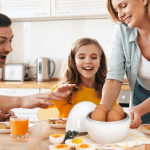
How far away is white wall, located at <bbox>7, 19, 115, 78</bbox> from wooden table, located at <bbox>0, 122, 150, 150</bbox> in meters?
2.04

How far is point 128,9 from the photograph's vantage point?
3.67 feet

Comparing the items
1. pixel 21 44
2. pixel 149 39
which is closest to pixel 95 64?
pixel 149 39

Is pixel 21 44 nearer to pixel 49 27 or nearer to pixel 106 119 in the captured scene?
pixel 49 27

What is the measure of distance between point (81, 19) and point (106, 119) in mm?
2412

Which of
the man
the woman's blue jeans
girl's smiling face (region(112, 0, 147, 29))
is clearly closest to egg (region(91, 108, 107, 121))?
the man

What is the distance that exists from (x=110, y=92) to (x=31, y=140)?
573 mm

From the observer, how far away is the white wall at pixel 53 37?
2.96m

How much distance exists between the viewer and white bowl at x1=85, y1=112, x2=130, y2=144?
74 centimetres

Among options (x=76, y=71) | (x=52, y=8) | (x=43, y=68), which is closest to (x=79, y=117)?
(x=76, y=71)

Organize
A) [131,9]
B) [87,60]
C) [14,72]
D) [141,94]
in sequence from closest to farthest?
[131,9] < [141,94] < [87,60] < [14,72]

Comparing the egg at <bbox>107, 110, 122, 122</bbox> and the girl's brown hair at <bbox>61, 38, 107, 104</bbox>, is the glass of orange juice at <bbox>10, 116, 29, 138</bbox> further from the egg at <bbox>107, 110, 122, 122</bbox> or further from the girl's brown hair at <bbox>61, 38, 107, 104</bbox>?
the girl's brown hair at <bbox>61, 38, 107, 104</bbox>

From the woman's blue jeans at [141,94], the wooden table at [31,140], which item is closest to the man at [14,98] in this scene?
the wooden table at [31,140]

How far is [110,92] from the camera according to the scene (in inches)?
49.1

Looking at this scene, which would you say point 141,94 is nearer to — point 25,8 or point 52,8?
point 52,8
